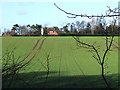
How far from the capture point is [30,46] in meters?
16.2

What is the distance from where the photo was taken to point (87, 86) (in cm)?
584

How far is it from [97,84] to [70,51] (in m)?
8.47

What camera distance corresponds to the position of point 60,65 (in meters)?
9.66

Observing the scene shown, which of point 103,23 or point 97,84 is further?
point 97,84

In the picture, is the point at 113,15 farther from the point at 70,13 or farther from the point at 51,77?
the point at 51,77

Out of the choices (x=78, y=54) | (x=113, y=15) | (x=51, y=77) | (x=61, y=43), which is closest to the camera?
→ (x=113, y=15)

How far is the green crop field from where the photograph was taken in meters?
5.93

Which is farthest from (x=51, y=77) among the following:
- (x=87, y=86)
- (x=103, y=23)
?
(x=103, y=23)

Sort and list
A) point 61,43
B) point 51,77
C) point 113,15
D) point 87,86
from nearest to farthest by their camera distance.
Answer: point 113,15
point 87,86
point 51,77
point 61,43

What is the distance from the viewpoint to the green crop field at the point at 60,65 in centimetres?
593

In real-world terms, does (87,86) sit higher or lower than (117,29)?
lower

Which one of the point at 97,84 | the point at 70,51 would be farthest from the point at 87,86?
the point at 70,51

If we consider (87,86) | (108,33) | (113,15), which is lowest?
(87,86)

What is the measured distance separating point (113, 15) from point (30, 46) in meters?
15.0
